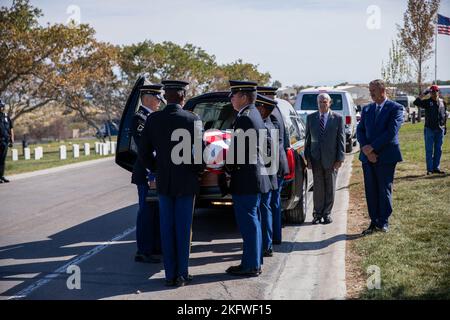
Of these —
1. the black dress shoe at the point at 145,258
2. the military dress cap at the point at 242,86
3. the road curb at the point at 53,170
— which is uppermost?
the military dress cap at the point at 242,86

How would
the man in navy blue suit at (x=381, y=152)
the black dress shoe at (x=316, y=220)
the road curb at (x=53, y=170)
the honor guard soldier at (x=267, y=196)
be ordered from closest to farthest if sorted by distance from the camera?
1. the honor guard soldier at (x=267, y=196)
2. the man in navy blue suit at (x=381, y=152)
3. the black dress shoe at (x=316, y=220)
4. the road curb at (x=53, y=170)

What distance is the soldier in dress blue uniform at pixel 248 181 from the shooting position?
6387 millimetres

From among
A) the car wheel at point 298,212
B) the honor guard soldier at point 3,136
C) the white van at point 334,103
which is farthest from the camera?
the white van at point 334,103

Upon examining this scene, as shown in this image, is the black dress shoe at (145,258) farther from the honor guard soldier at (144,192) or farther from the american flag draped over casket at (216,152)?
A: the american flag draped over casket at (216,152)

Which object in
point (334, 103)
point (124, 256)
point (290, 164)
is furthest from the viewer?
point (334, 103)

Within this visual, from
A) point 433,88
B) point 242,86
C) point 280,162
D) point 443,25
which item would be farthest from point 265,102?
point 443,25

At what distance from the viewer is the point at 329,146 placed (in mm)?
9102

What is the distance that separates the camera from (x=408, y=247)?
23.6ft

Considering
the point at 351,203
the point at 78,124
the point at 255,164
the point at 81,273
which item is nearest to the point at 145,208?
the point at 81,273

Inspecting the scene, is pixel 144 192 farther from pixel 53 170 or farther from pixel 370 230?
pixel 53 170

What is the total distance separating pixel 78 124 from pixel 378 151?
65.9 metres

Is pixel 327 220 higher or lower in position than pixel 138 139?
lower

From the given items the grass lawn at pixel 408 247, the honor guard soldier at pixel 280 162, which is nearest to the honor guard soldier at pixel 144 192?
the honor guard soldier at pixel 280 162

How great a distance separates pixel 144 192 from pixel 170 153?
1.26 meters
